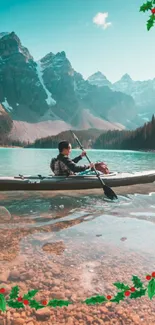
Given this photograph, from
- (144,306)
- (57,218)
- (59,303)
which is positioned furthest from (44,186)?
(59,303)

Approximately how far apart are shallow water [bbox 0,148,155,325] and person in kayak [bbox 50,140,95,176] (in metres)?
2.97

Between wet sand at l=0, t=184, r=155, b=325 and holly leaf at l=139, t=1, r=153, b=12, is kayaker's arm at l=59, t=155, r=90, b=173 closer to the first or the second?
wet sand at l=0, t=184, r=155, b=325

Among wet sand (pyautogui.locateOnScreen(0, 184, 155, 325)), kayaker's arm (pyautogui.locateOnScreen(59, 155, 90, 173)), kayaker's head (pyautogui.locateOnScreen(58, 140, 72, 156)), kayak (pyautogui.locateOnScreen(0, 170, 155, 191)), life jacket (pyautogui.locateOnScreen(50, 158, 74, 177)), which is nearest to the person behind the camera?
wet sand (pyautogui.locateOnScreen(0, 184, 155, 325))

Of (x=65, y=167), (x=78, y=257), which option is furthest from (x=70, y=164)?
(x=78, y=257)

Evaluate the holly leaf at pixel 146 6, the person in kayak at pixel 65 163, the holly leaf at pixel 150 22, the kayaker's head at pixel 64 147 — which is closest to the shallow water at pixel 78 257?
the person in kayak at pixel 65 163

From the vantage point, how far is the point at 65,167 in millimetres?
14023

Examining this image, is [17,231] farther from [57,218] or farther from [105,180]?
[105,180]

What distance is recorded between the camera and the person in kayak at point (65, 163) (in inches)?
503

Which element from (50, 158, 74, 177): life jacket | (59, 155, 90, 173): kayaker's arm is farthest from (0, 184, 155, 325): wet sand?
(50, 158, 74, 177): life jacket

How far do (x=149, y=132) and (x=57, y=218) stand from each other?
123775 millimetres

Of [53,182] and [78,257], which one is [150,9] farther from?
[53,182]

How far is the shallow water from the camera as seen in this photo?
142 inches

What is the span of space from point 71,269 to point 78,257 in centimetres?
58

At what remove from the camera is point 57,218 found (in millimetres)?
9172
